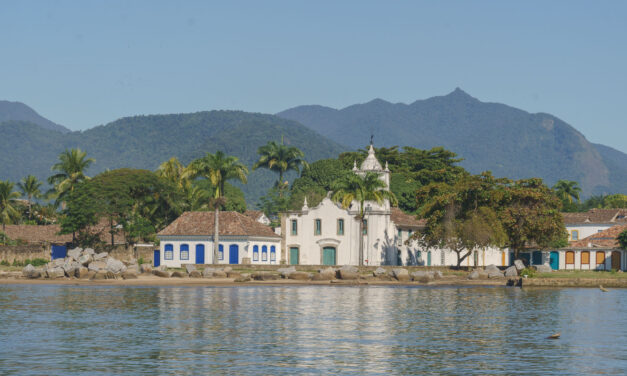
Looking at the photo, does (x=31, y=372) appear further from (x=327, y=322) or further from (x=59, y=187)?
(x=59, y=187)

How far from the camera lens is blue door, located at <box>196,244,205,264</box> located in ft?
279

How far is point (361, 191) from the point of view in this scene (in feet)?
255

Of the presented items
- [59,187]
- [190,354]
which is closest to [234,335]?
[190,354]

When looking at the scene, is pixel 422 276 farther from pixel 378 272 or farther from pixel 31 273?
pixel 31 273

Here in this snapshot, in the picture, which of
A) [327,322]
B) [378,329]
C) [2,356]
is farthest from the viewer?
[327,322]

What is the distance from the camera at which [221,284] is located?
6619 centimetres

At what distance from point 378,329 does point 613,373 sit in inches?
461

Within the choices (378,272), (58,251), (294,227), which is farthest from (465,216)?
(58,251)

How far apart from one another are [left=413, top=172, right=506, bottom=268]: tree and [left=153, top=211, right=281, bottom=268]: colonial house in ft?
54.5

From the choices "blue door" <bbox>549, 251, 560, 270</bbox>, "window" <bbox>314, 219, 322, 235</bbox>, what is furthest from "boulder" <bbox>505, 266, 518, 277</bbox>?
"blue door" <bbox>549, 251, 560, 270</bbox>

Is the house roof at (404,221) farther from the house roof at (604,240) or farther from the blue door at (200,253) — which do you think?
the house roof at (604,240)

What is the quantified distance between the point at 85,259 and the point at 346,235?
78.5 feet

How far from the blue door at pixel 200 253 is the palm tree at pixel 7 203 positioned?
34.0 m

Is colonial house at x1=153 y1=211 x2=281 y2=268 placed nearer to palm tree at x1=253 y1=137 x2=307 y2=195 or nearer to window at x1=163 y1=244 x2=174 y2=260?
window at x1=163 y1=244 x2=174 y2=260
